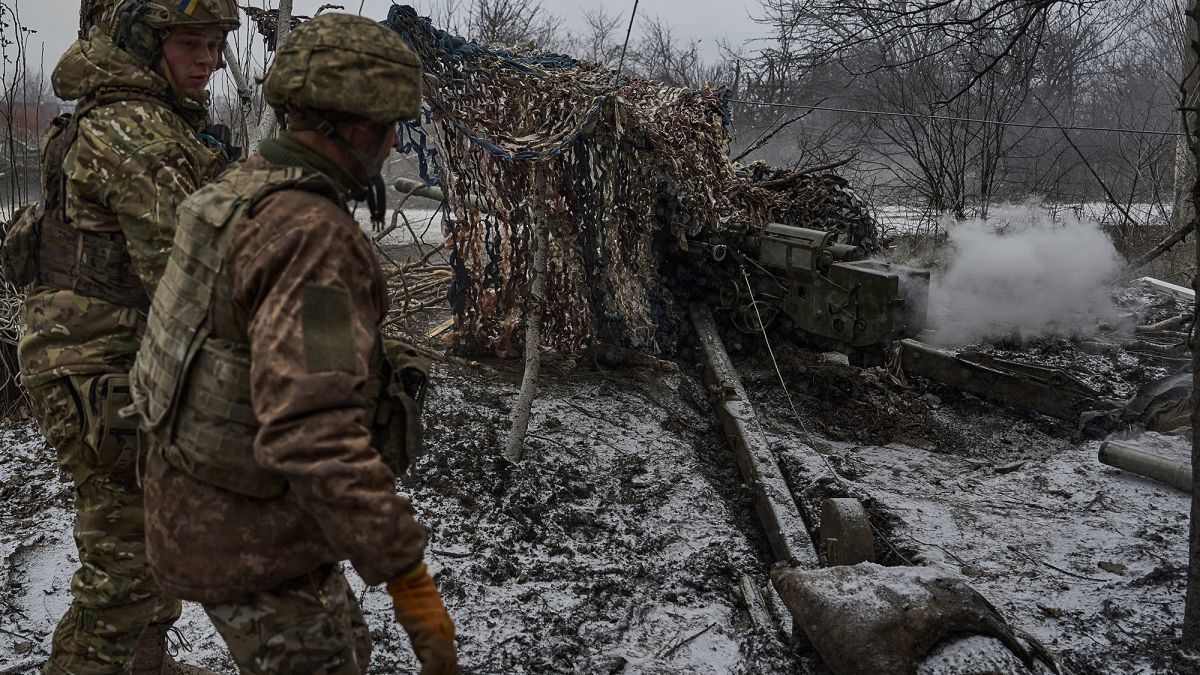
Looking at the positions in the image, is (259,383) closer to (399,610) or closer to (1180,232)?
(399,610)

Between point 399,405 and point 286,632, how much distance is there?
0.53 meters

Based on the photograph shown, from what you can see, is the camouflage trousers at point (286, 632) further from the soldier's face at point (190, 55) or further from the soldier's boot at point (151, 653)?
the soldier's face at point (190, 55)

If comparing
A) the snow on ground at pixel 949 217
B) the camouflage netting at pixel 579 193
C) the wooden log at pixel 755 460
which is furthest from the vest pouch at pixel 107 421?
the snow on ground at pixel 949 217

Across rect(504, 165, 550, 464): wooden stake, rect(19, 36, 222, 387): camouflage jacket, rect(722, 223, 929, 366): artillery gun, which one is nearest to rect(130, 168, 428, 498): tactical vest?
rect(19, 36, 222, 387): camouflage jacket

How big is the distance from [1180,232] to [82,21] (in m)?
4.07

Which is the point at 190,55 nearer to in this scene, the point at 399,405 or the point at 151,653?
the point at 399,405

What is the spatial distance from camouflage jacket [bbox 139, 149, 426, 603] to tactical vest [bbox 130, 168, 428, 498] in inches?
0.7

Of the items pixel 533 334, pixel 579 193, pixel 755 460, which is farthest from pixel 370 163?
pixel 579 193

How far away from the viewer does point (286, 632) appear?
196cm

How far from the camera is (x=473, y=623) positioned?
3.76 m

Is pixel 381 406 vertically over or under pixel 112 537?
over

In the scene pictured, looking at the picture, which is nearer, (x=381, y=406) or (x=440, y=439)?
(x=381, y=406)

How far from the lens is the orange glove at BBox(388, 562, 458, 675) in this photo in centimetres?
181

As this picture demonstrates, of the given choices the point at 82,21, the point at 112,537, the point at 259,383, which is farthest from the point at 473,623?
the point at 82,21
